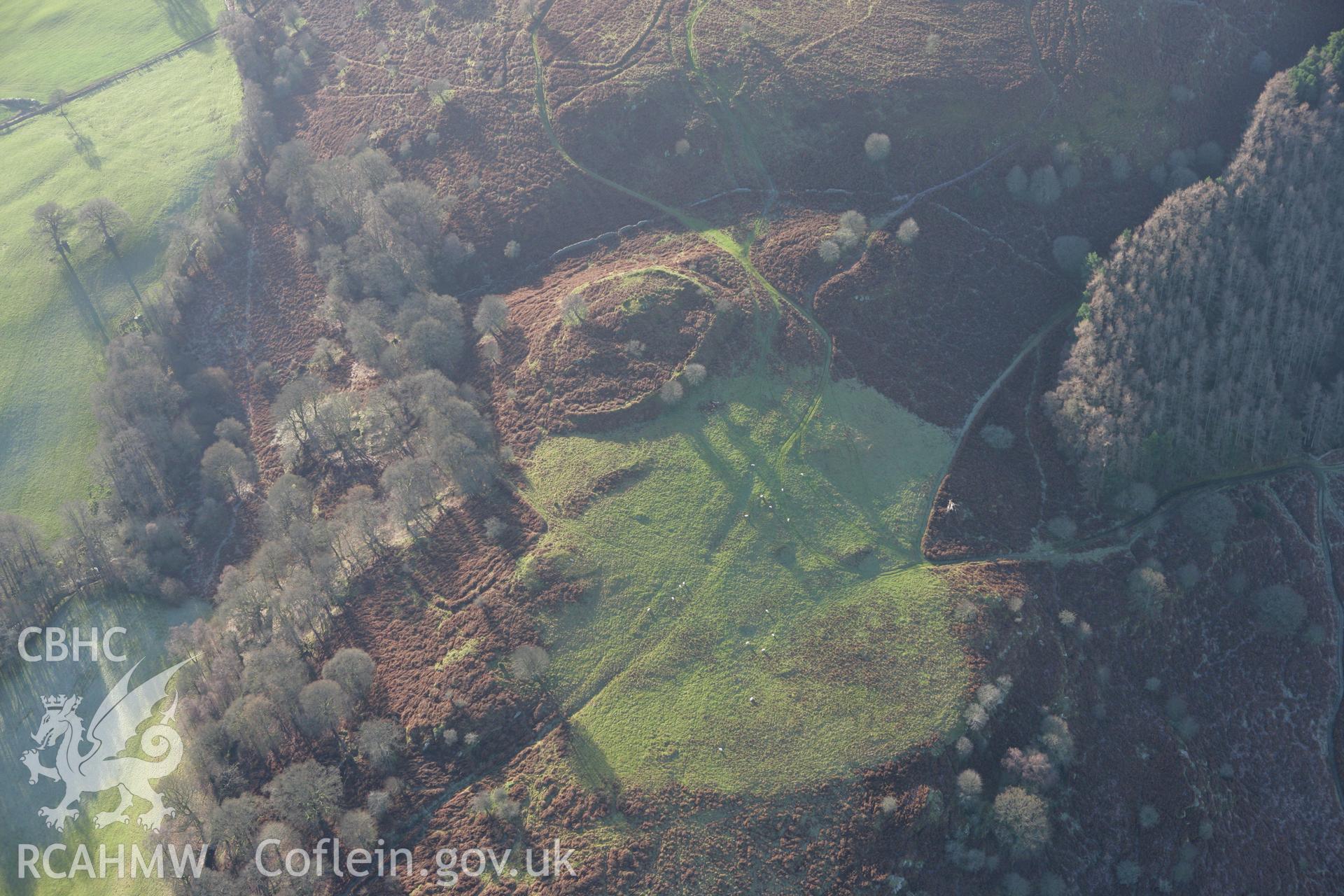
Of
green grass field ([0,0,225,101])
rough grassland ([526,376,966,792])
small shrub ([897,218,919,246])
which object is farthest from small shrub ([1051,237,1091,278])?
green grass field ([0,0,225,101])

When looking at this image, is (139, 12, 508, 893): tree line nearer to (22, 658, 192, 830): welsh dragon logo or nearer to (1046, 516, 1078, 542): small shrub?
(22, 658, 192, 830): welsh dragon logo

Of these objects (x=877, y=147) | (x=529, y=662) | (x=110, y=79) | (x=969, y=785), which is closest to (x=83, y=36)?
(x=110, y=79)

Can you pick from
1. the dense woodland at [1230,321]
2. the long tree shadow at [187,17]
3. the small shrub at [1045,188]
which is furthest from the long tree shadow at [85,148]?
the dense woodland at [1230,321]

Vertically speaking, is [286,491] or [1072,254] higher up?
[286,491]

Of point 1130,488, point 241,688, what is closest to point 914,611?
point 1130,488

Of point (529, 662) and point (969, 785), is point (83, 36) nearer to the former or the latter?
point (529, 662)

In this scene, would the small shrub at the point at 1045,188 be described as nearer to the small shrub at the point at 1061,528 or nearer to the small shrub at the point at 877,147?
the small shrub at the point at 877,147
